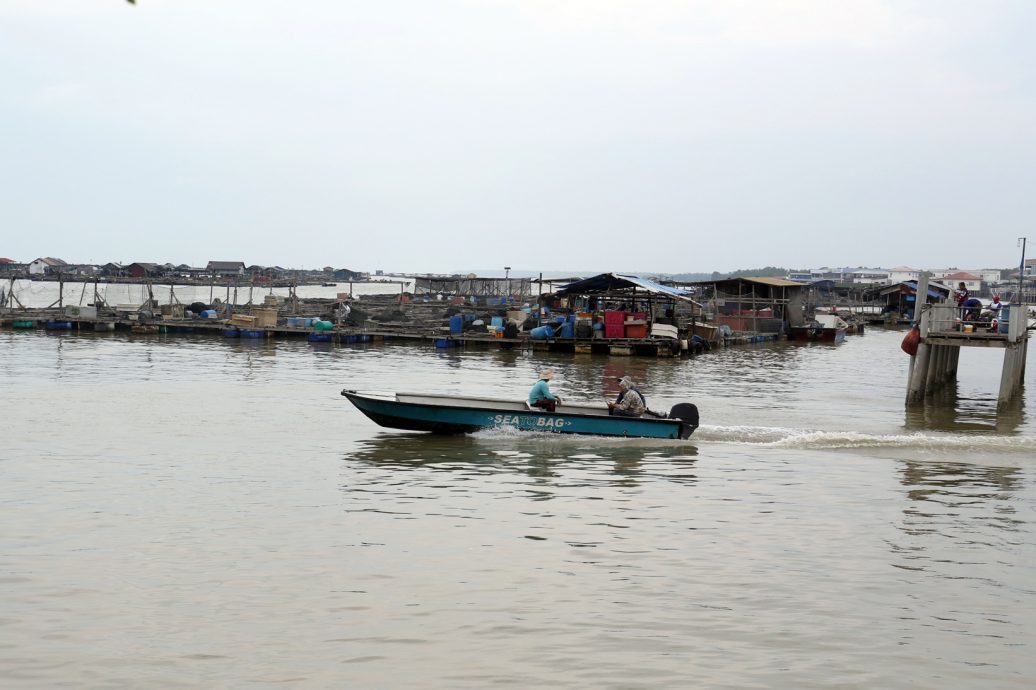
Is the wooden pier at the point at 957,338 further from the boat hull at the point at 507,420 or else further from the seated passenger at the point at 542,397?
the seated passenger at the point at 542,397

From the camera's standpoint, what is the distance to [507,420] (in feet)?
64.0

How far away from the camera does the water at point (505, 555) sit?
8.52 m

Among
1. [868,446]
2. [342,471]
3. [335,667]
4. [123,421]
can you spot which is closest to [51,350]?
[123,421]

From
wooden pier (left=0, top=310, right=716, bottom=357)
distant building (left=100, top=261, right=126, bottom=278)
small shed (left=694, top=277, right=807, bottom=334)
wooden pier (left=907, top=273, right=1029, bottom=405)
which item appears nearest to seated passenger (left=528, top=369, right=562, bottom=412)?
wooden pier (left=907, top=273, right=1029, bottom=405)

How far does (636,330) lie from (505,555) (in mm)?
32468

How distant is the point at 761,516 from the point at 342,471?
717 centimetres

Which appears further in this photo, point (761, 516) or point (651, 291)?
point (651, 291)

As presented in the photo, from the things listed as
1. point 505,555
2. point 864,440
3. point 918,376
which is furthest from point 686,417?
point 918,376

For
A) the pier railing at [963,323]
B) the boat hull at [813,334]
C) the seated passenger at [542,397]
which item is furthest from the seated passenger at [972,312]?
the boat hull at [813,334]

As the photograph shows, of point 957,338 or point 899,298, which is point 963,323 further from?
point 899,298

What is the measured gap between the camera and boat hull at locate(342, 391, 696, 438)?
1941cm

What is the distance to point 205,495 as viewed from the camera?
Answer: 14523 mm

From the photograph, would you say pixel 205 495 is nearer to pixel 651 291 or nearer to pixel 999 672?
pixel 999 672

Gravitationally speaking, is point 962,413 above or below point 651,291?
below
